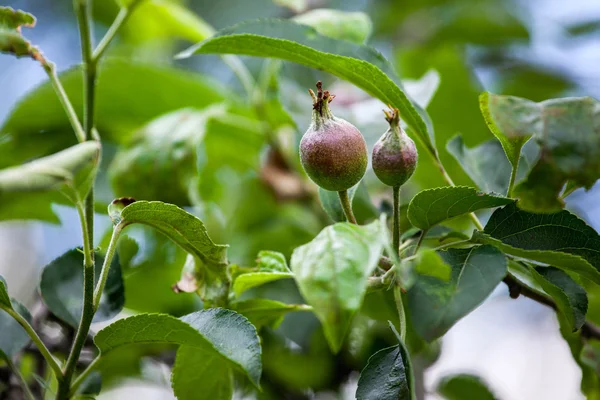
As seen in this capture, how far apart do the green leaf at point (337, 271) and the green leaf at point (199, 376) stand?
23cm

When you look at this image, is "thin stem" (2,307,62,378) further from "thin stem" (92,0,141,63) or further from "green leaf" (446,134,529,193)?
"green leaf" (446,134,529,193)

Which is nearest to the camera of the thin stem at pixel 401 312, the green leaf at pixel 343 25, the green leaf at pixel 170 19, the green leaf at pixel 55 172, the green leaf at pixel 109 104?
the green leaf at pixel 55 172

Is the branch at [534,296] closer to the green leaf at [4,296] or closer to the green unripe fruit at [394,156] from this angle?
the green unripe fruit at [394,156]

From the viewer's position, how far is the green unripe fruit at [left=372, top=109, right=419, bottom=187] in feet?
1.83

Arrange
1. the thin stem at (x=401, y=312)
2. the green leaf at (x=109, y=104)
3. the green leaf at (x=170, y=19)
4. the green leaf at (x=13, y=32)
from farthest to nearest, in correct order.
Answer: the green leaf at (x=170, y=19)
the green leaf at (x=109, y=104)
the green leaf at (x=13, y=32)
the thin stem at (x=401, y=312)

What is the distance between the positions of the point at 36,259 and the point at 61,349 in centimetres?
154

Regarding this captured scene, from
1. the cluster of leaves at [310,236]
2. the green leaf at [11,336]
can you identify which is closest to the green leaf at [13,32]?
the cluster of leaves at [310,236]

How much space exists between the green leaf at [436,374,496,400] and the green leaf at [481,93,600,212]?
0.56 meters

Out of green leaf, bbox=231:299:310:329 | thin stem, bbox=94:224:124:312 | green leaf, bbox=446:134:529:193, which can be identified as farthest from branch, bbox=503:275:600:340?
thin stem, bbox=94:224:124:312

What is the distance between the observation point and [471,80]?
1356mm

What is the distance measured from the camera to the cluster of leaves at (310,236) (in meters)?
0.48

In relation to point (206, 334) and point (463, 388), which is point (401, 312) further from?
point (463, 388)

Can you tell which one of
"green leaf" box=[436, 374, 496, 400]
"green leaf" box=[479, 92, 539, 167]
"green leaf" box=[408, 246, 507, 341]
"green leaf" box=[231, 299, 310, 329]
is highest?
"green leaf" box=[479, 92, 539, 167]

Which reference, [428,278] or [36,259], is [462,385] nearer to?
[428,278]
